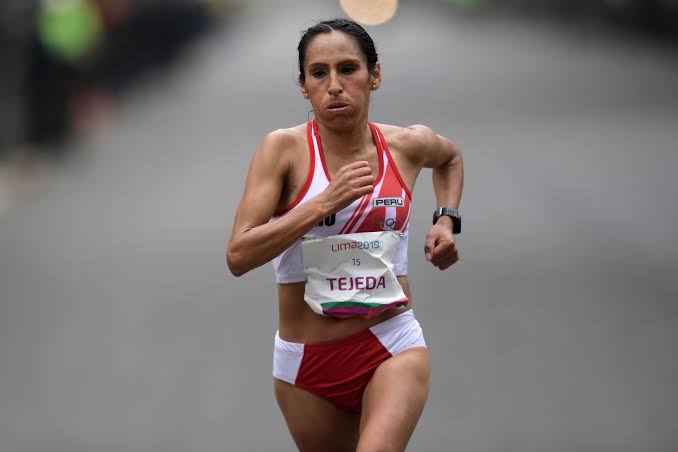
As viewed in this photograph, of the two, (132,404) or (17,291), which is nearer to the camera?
(132,404)

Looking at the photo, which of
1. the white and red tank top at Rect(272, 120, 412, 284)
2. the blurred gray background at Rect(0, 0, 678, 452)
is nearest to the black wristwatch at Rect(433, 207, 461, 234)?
the white and red tank top at Rect(272, 120, 412, 284)

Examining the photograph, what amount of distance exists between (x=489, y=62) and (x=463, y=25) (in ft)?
18.4

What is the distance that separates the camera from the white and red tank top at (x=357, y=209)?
370 cm

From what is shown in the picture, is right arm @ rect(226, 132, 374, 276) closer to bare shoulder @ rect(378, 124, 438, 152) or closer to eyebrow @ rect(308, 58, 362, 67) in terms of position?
eyebrow @ rect(308, 58, 362, 67)

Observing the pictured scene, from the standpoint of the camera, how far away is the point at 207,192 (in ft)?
44.6

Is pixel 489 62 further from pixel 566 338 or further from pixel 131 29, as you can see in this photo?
pixel 566 338

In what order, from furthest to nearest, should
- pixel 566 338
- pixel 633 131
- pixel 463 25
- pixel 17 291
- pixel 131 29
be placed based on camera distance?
1. pixel 463 25
2. pixel 131 29
3. pixel 633 131
4. pixel 17 291
5. pixel 566 338

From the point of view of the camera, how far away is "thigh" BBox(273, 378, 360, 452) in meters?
3.86

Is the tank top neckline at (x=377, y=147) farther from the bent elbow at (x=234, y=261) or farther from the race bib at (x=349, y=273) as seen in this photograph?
the bent elbow at (x=234, y=261)

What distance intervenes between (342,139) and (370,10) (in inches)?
1216

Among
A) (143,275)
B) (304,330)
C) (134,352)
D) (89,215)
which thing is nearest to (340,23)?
(304,330)

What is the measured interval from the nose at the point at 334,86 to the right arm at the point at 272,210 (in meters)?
0.26

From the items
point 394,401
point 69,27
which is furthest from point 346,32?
point 69,27

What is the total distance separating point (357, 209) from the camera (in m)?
3.70
